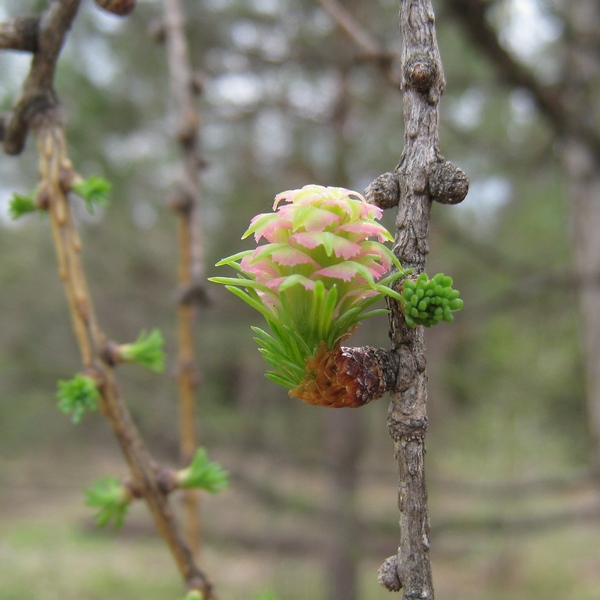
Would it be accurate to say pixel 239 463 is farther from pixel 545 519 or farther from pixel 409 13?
pixel 409 13

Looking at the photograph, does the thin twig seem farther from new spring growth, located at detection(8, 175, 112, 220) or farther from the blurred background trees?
the blurred background trees

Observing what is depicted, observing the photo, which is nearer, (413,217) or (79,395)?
(413,217)

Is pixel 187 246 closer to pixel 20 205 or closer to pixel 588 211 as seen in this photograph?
pixel 20 205

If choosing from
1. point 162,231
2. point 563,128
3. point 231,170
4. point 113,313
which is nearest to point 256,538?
point 113,313

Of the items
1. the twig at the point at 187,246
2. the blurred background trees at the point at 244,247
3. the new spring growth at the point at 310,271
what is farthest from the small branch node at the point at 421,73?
the blurred background trees at the point at 244,247

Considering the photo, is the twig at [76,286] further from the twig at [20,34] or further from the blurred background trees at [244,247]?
the blurred background trees at [244,247]

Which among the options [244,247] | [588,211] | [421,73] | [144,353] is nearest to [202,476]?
[144,353]
